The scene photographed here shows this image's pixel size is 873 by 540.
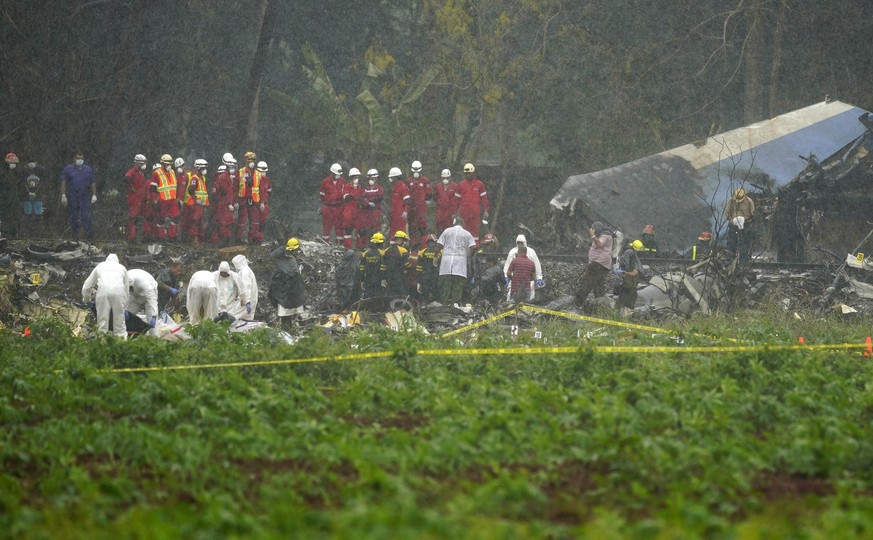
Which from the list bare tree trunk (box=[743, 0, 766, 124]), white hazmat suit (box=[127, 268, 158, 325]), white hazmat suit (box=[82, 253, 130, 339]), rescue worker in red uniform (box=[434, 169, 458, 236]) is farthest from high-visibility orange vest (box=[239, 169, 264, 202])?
bare tree trunk (box=[743, 0, 766, 124])

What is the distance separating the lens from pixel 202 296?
16812 millimetres

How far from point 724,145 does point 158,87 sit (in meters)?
14.9

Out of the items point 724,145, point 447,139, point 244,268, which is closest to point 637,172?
point 724,145

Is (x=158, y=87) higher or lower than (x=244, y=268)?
higher

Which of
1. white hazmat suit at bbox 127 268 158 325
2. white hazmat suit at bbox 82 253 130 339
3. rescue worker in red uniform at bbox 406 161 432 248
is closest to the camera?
white hazmat suit at bbox 82 253 130 339

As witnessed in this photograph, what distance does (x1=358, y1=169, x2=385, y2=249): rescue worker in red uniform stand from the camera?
23.9m

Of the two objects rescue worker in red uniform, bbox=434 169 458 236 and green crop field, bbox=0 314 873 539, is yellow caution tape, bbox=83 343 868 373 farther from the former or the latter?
rescue worker in red uniform, bbox=434 169 458 236

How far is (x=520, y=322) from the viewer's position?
18.7 meters

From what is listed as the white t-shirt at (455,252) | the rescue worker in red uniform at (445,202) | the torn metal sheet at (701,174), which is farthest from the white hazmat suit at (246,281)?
the torn metal sheet at (701,174)

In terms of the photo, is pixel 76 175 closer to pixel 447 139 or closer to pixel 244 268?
pixel 244 268

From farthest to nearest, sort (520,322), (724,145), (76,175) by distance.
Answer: (724,145) < (76,175) < (520,322)

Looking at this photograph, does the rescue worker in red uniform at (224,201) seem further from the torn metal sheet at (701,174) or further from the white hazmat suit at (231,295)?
the torn metal sheet at (701,174)

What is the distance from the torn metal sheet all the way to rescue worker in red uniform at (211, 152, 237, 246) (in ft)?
23.7

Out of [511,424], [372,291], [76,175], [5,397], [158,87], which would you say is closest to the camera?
[511,424]
